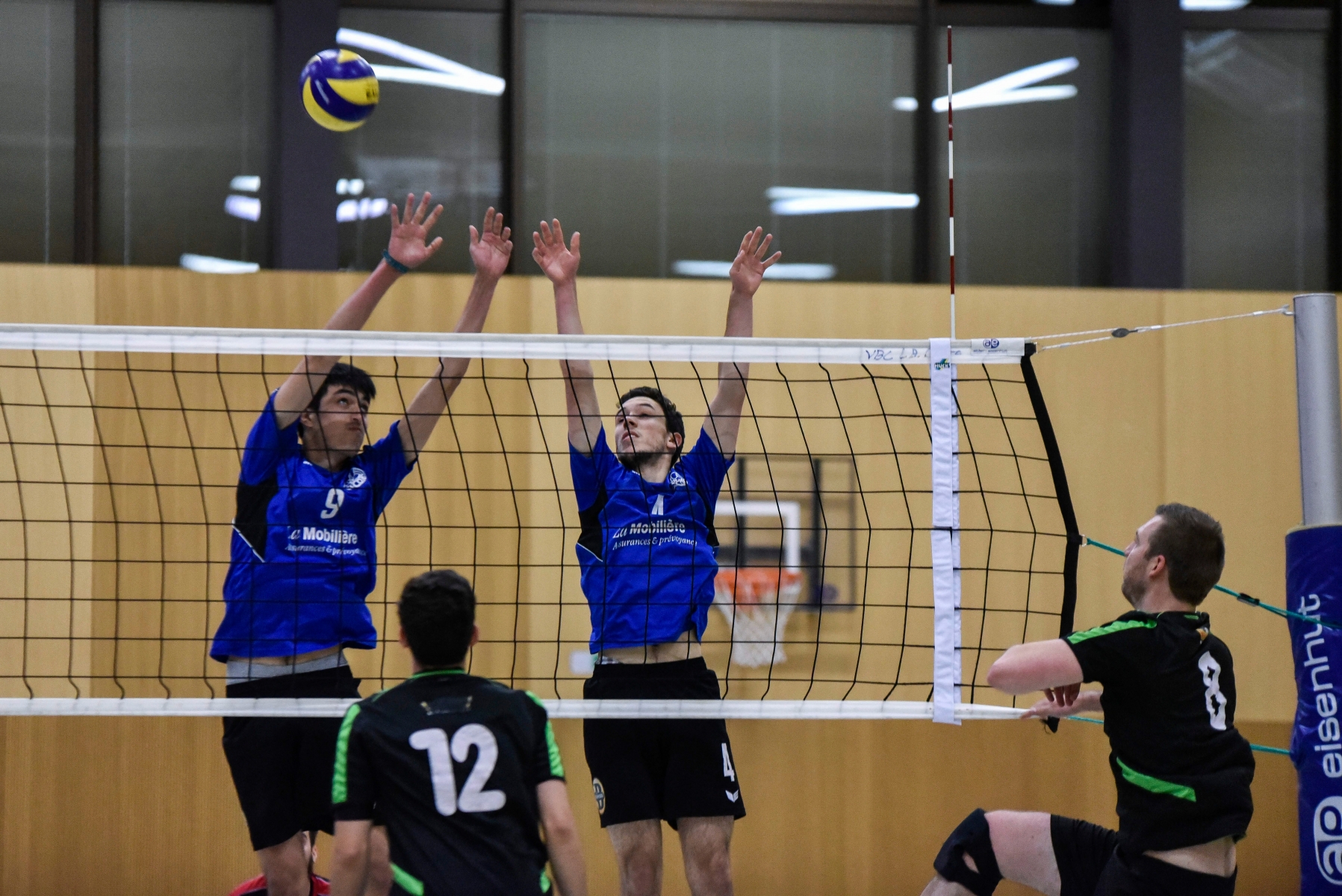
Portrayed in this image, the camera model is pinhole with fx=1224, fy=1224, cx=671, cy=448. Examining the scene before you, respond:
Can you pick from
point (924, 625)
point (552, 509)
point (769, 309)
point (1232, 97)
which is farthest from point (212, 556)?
point (1232, 97)

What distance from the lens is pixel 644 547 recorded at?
376 centimetres

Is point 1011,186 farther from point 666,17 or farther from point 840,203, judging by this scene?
point 666,17

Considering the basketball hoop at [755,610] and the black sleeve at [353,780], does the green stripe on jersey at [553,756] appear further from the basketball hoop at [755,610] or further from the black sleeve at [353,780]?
the basketball hoop at [755,610]

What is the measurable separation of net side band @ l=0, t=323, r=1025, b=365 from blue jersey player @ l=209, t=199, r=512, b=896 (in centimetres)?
24

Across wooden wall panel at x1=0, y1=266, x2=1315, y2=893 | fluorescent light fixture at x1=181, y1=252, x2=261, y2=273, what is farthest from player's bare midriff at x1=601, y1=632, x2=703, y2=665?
fluorescent light fixture at x1=181, y1=252, x2=261, y2=273

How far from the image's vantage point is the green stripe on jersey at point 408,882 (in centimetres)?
258

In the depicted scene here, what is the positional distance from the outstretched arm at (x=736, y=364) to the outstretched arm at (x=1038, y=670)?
1201 mm

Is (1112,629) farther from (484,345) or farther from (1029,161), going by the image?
(1029,161)

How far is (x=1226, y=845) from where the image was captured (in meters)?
3.07

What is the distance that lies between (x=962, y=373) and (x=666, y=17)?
8.06 feet

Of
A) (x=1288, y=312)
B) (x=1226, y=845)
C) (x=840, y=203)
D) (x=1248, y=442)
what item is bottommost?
(x=1226, y=845)

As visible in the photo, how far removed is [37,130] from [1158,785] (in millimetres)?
5873

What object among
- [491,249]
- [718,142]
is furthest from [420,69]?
[491,249]

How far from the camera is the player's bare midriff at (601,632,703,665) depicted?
3719 millimetres
